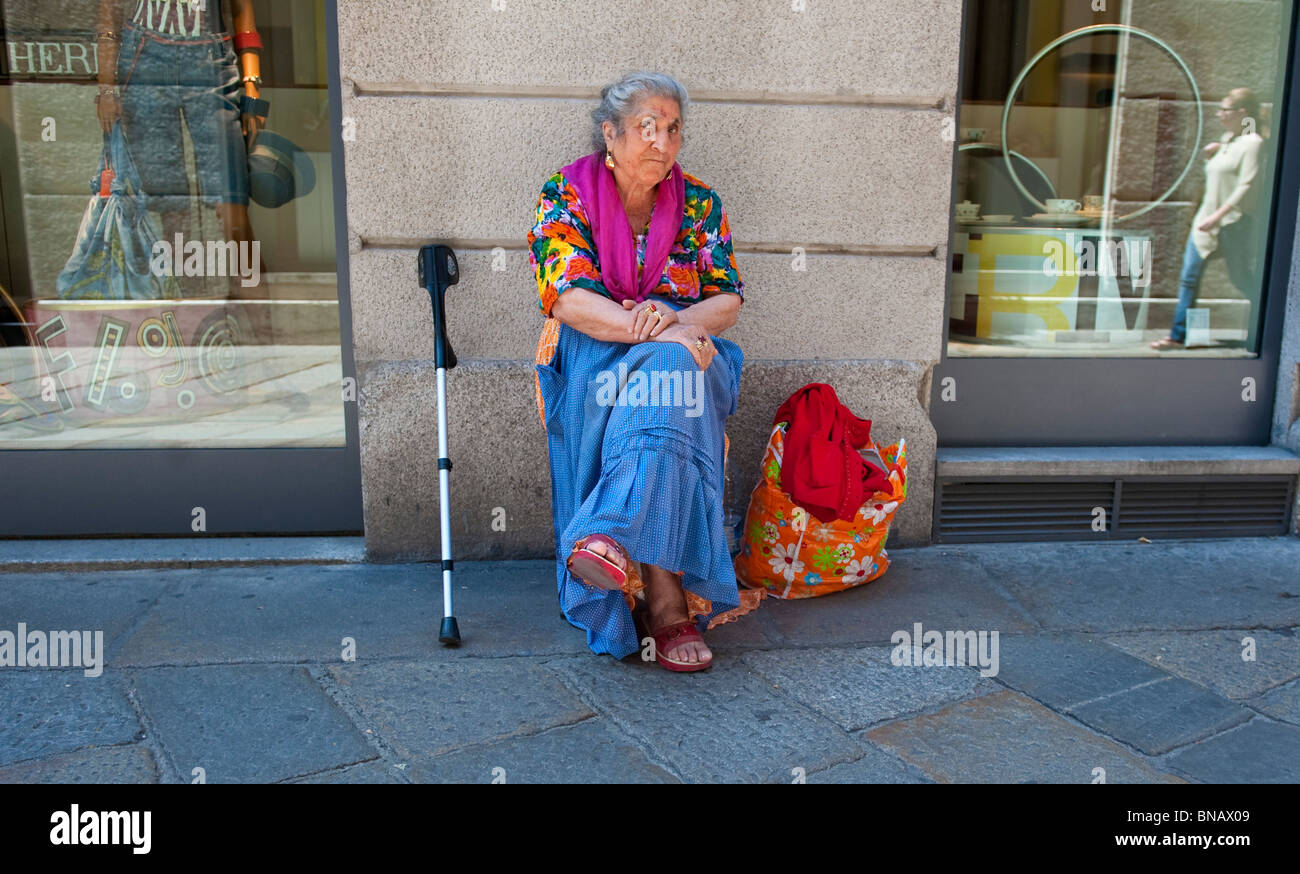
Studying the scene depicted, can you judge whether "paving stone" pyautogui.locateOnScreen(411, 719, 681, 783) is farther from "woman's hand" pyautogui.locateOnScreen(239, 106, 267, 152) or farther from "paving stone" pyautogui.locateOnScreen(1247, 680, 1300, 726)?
"woman's hand" pyautogui.locateOnScreen(239, 106, 267, 152)

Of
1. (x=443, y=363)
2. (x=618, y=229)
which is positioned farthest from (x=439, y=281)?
(x=618, y=229)

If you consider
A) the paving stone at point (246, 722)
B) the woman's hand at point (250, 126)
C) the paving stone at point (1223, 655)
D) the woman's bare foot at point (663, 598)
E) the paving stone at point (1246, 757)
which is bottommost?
the paving stone at point (1223, 655)

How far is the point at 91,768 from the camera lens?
245 cm

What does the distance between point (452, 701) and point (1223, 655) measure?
2361 millimetres

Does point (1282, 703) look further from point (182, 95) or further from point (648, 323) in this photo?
point (182, 95)

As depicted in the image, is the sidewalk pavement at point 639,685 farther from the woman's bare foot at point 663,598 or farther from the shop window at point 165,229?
the shop window at point 165,229

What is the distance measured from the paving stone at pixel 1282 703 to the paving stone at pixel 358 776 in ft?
7.62

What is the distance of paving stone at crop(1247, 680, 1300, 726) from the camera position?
2.81 meters

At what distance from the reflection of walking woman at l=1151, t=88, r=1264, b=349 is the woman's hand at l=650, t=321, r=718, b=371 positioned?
8.55 ft

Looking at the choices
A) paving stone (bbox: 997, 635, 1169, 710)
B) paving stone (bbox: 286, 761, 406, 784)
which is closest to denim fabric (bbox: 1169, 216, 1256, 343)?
paving stone (bbox: 997, 635, 1169, 710)

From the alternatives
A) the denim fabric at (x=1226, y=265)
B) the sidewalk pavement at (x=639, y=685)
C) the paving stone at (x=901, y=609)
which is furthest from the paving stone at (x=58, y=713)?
the denim fabric at (x=1226, y=265)

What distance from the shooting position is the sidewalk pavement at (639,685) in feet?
8.27

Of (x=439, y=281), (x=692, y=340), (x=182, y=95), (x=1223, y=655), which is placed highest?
(x=182, y=95)

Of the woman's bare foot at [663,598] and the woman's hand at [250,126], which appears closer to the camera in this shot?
the woman's bare foot at [663,598]
